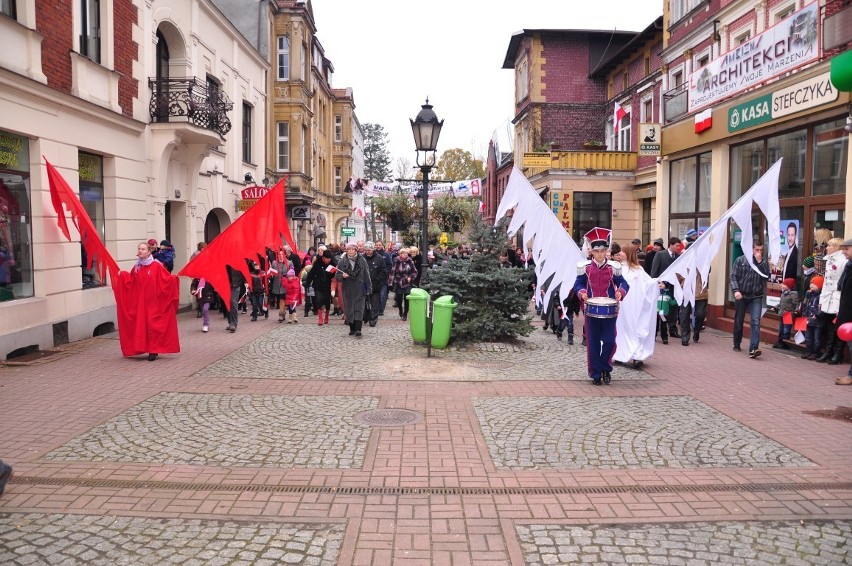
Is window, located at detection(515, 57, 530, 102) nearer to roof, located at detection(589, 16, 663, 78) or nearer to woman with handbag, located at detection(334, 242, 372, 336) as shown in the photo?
roof, located at detection(589, 16, 663, 78)

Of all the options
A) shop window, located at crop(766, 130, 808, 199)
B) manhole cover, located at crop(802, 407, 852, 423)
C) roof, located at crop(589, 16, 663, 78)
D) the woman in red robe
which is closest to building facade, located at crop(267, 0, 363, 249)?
roof, located at crop(589, 16, 663, 78)

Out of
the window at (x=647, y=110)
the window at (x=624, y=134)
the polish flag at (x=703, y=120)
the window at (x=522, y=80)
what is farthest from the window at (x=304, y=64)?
the polish flag at (x=703, y=120)

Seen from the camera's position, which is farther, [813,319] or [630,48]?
[630,48]

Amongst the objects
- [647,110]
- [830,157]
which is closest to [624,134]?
[647,110]

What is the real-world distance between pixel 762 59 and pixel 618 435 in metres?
9.06

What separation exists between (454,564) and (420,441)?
2.31 metres

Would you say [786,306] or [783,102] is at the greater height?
[783,102]

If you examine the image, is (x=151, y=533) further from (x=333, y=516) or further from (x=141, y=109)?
(x=141, y=109)

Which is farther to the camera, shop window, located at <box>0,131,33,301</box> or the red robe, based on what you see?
shop window, located at <box>0,131,33,301</box>

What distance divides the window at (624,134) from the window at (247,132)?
1464cm

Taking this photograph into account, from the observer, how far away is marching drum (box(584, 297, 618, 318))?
833cm

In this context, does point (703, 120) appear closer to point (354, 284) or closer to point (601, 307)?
point (601, 307)

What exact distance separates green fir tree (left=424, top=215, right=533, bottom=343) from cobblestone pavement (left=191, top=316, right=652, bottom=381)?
0.30 metres

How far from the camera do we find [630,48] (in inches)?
1013
